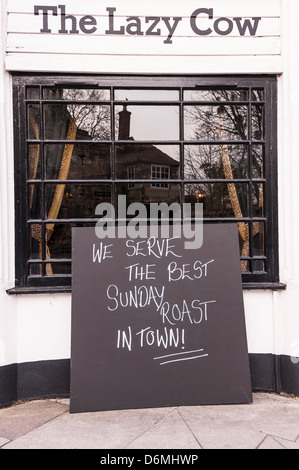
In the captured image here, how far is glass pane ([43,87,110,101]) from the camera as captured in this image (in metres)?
4.08

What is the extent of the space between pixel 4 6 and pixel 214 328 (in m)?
3.68

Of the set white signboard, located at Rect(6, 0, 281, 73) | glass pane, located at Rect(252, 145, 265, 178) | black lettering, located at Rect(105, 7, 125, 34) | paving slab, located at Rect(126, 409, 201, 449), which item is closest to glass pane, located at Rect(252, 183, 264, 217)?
glass pane, located at Rect(252, 145, 265, 178)

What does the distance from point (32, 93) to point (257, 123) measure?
2.34 meters

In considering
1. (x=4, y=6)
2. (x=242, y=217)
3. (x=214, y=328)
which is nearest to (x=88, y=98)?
(x=4, y=6)

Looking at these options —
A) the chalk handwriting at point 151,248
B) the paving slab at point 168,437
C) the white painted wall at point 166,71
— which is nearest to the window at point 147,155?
the white painted wall at point 166,71

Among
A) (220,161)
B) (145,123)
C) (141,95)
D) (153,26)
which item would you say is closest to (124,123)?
(145,123)

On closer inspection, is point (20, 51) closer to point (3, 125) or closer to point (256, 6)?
point (3, 125)

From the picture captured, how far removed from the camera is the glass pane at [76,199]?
4109 millimetres

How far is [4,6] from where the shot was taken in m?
3.88

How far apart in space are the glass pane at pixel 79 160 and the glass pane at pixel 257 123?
155 centimetres

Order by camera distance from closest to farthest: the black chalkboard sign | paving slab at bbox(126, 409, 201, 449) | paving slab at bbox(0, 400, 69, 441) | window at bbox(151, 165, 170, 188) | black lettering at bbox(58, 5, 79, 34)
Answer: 1. paving slab at bbox(126, 409, 201, 449)
2. paving slab at bbox(0, 400, 69, 441)
3. the black chalkboard sign
4. black lettering at bbox(58, 5, 79, 34)
5. window at bbox(151, 165, 170, 188)

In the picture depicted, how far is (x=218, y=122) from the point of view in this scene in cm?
425

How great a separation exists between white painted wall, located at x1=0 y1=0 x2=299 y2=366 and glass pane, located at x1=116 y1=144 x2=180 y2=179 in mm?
761

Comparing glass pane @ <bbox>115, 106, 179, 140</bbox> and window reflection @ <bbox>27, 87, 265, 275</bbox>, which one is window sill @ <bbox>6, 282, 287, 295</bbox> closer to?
window reflection @ <bbox>27, 87, 265, 275</bbox>
